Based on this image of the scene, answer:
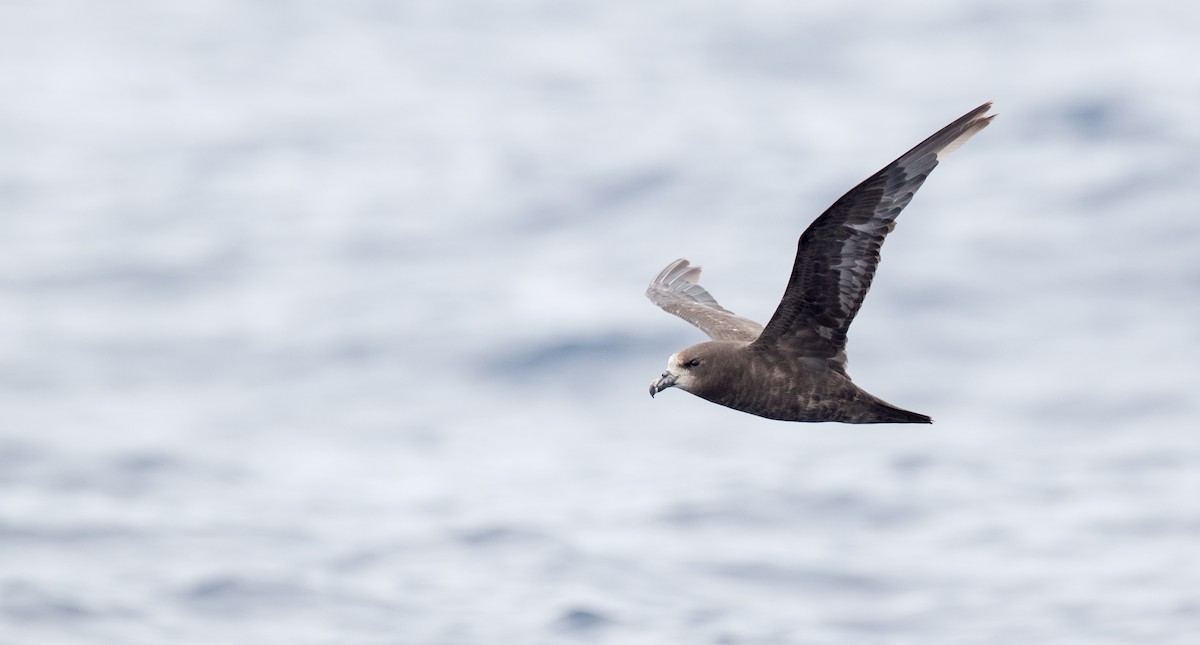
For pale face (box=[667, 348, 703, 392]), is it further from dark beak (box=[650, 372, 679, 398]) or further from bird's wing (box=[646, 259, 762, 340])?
bird's wing (box=[646, 259, 762, 340])

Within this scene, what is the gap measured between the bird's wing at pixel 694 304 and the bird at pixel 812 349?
179 cm

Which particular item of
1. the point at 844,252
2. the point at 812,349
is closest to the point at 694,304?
the point at 812,349

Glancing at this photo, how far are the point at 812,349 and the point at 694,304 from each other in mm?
3808

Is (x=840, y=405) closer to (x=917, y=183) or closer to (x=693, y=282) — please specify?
(x=917, y=183)

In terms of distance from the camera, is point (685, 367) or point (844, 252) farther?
point (685, 367)

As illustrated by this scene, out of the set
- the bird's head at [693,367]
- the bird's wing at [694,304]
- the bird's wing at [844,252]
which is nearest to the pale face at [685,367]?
the bird's head at [693,367]

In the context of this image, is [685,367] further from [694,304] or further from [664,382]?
[694,304]

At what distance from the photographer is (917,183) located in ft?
37.6

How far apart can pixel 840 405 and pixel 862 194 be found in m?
1.77

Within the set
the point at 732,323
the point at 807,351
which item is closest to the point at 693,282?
the point at 732,323

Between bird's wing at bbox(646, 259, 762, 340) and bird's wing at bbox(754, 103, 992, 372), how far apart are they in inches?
73.1

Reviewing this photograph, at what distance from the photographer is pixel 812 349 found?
1238cm

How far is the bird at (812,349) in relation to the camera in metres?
11.7

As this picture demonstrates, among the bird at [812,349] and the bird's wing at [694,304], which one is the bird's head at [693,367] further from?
the bird's wing at [694,304]
